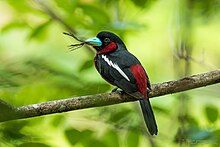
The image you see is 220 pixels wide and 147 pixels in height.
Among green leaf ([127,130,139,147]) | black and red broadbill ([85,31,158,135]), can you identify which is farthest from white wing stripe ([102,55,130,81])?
green leaf ([127,130,139,147])

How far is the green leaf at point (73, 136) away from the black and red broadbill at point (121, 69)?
1.25 feet

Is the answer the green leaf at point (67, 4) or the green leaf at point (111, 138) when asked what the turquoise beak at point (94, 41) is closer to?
the green leaf at point (67, 4)


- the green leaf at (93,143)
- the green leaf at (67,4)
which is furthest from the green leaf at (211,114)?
the green leaf at (67,4)

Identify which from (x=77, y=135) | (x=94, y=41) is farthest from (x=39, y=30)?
(x=77, y=135)

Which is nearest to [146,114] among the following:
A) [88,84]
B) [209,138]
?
[209,138]

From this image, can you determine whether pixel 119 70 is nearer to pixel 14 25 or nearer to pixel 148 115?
pixel 148 115

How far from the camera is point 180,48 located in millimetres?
2805

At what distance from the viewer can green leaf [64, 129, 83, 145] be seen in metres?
2.37

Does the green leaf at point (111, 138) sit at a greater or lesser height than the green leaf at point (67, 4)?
lesser

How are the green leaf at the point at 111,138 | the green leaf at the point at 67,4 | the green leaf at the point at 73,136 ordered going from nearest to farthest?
the green leaf at the point at 73,136, the green leaf at the point at 111,138, the green leaf at the point at 67,4

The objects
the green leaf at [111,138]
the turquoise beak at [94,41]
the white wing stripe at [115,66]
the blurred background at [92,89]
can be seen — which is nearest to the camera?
the blurred background at [92,89]

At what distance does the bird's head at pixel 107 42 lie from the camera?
123 inches

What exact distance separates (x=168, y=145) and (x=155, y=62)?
2185 millimetres

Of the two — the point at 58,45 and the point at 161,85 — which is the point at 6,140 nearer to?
the point at 161,85
